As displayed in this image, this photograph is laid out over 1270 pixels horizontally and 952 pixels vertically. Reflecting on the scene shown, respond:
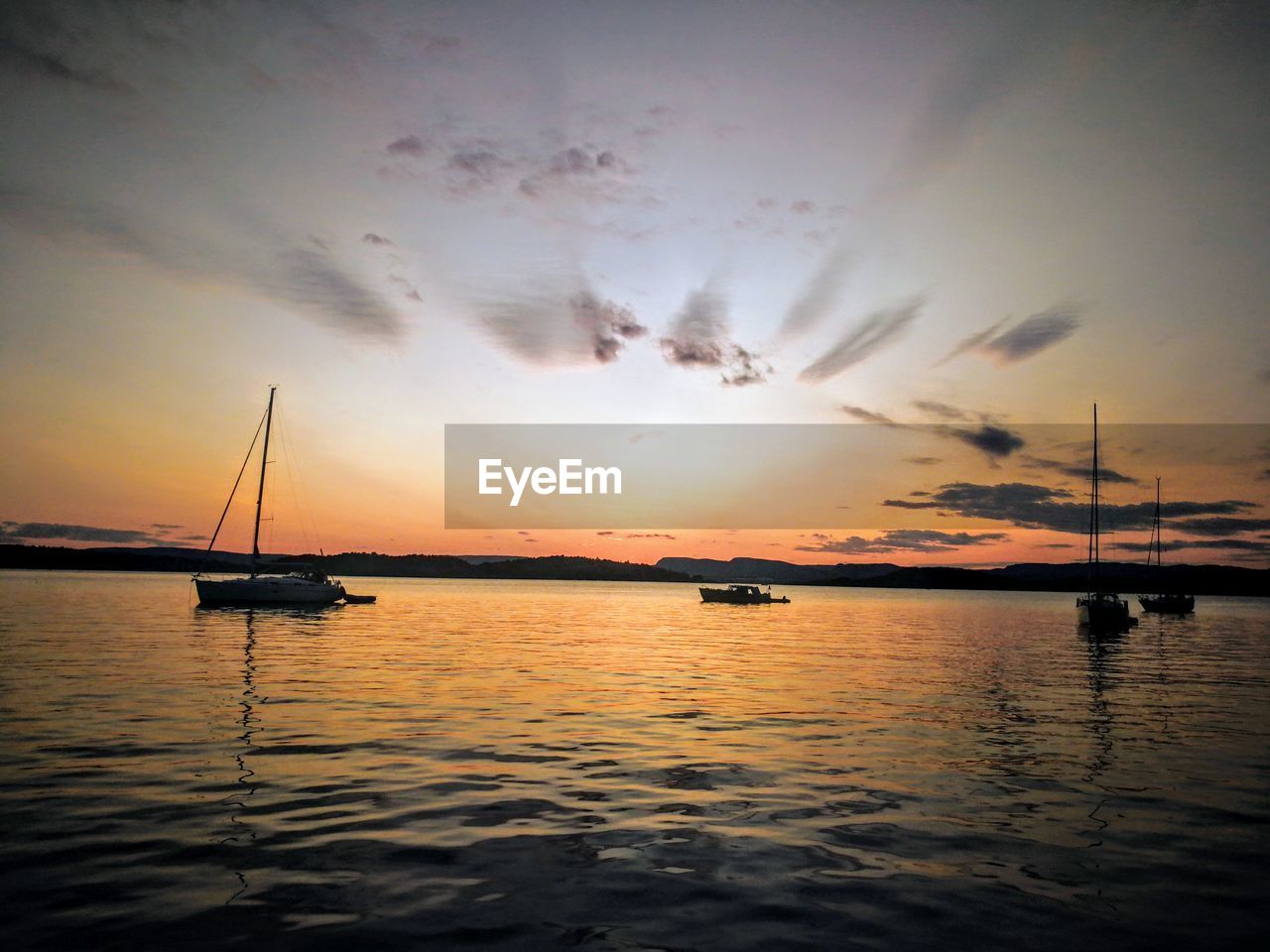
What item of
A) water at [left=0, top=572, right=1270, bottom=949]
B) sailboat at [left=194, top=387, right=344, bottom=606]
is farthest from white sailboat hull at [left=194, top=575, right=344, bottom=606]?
water at [left=0, top=572, right=1270, bottom=949]

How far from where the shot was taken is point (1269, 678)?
41875 millimetres

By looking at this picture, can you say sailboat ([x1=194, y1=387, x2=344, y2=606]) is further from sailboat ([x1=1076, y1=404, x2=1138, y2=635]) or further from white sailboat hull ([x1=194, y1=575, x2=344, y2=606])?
sailboat ([x1=1076, y1=404, x2=1138, y2=635])

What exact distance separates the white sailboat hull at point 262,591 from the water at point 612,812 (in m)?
43.1

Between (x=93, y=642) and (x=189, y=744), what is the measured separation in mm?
30206

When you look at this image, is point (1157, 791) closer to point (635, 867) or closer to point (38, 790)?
point (635, 867)

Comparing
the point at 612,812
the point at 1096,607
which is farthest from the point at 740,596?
the point at 612,812

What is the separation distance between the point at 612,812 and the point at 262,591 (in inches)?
2847

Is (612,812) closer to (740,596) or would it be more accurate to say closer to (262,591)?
(262,591)

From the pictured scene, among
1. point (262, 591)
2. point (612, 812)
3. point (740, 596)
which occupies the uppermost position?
point (612, 812)

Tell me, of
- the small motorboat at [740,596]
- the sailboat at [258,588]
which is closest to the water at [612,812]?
the sailboat at [258,588]

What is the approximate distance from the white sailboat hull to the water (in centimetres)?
4307

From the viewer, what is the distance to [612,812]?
556 inches

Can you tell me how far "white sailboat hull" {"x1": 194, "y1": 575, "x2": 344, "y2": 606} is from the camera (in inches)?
2965

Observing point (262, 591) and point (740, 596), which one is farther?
point (740, 596)
